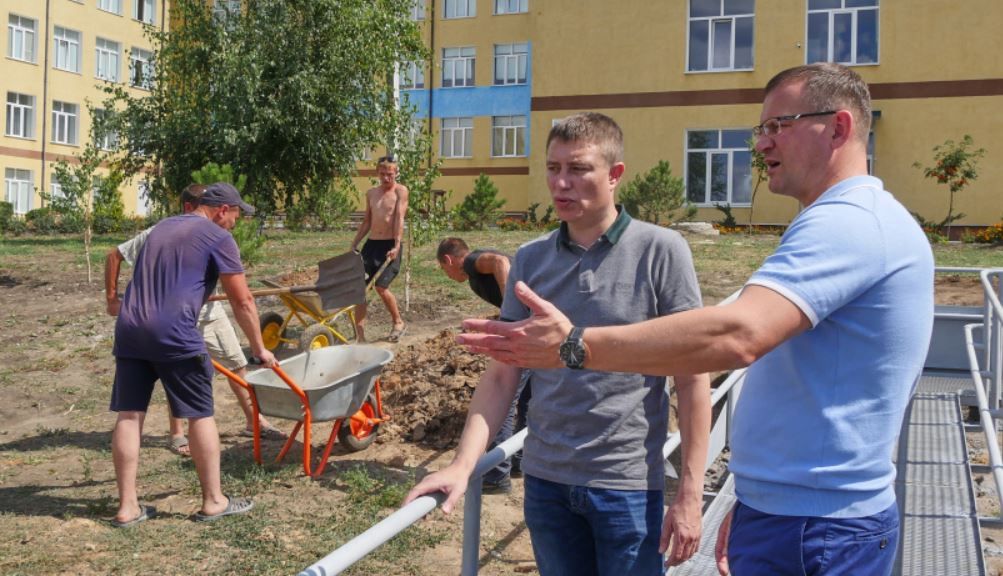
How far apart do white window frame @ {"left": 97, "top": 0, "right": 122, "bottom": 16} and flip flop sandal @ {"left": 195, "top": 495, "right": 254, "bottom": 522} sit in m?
40.0

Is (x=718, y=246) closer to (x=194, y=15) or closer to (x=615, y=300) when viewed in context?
(x=194, y=15)

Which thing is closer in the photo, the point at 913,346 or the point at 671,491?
the point at 913,346

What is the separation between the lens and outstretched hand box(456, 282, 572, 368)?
1.77m

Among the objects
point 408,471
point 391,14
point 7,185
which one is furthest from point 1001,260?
point 7,185

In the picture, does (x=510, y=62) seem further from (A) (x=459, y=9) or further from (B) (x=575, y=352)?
(B) (x=575, y=352)

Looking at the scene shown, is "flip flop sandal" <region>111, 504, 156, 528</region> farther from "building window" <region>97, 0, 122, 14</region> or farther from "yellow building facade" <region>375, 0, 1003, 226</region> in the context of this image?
"building window" <region>97, 0, 122, 14</region>

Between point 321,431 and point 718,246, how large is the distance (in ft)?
43.5

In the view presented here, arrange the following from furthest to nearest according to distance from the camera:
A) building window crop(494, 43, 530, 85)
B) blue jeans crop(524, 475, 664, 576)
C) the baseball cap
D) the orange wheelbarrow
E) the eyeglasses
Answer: building window crop(494, 43, 530, 85) < the orange wheelbarrow < the baseball cap < blue jeans crop(524, 475, 664, 576) < the eyeglasses

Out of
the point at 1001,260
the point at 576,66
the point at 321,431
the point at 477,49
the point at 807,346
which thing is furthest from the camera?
the point at 477,49

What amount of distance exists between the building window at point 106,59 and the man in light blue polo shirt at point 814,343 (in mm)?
42589

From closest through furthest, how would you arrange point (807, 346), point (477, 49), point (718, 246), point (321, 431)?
point (807, 346)
point (321, 431)
point (718, 246)
point (477, 49)

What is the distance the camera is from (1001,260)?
1720cm

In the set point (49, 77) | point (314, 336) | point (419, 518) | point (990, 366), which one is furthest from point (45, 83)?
point (419, 518)

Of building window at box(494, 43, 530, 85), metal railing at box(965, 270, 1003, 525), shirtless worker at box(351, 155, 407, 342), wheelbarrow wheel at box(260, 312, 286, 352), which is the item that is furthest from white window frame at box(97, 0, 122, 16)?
metal railing at box(965, 270, 1003, 525)
